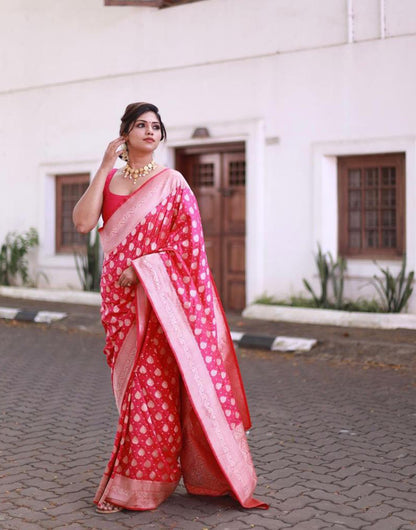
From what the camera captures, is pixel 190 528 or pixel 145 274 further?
pixel 145 274

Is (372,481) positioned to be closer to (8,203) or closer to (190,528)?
(190,528)

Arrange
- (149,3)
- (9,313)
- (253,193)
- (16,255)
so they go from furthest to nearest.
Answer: (16,255) → (149,3) → (9,313) → (253,193)

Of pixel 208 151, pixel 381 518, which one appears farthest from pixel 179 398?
pixel 208 151

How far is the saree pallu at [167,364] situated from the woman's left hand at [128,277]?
4 centimetres

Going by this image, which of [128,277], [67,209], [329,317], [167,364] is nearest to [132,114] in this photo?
[128,277]

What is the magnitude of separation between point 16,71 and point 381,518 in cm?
1237

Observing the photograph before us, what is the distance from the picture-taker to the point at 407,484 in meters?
4.48

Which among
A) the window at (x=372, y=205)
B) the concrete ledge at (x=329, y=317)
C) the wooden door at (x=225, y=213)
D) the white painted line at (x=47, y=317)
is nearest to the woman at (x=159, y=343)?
the concrete ledge at (x=329, y=317)

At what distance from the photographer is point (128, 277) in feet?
13.2

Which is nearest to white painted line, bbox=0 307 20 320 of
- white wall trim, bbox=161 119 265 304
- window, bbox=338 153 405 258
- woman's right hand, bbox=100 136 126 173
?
white wall trim, bbox=161 119 265 304

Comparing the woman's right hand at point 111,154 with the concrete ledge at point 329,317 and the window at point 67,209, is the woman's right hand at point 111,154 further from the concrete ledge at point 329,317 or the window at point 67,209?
the window at point 67,209

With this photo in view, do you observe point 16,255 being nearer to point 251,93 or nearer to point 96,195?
point 251,93

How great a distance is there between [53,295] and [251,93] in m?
4.54

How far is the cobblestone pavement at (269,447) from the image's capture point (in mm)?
3918
